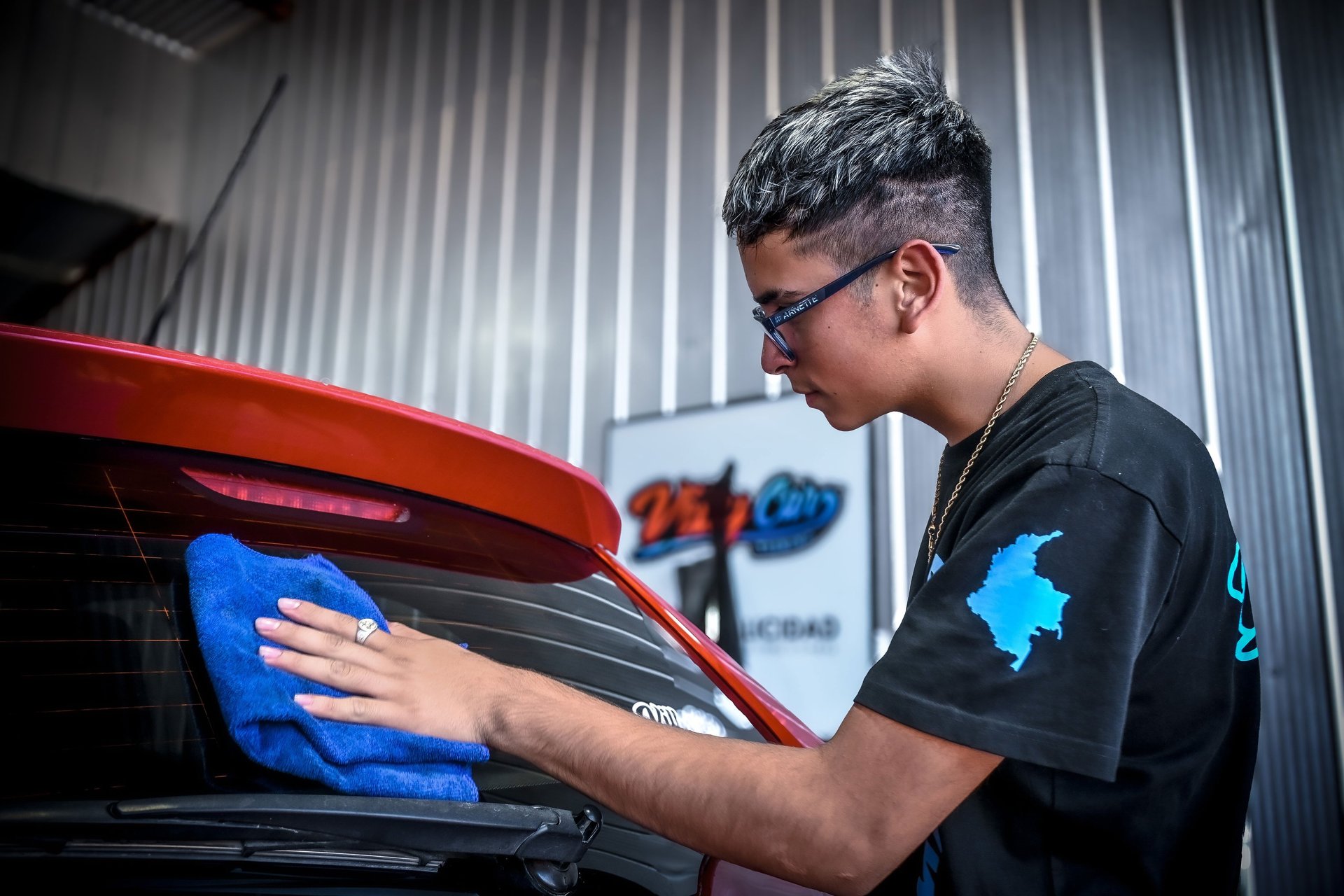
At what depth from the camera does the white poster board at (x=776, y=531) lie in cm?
431

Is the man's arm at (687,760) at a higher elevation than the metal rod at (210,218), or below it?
below

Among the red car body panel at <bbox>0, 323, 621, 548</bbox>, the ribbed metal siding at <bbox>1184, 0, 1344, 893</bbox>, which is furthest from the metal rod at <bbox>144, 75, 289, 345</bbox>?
the ribbed metal siding at <bbox>1184, 0, 1344, 893</bbox>

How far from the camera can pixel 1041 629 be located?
88 centimetres

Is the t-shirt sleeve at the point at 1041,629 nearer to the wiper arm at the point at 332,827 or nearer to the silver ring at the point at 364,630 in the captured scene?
the wiper arm at the point at 332,827

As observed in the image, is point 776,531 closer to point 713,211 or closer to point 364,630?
point 713,211

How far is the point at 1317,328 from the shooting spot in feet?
12.5

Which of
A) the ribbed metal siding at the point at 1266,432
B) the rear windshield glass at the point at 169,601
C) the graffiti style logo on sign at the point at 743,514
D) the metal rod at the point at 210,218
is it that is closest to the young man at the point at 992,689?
the rear windshield glass at the point at 169,601

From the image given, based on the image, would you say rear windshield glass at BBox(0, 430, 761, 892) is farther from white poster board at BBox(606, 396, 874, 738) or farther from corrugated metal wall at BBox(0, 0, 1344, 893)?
corrugated metal wall at BBox(0, 0, 1344, 893)

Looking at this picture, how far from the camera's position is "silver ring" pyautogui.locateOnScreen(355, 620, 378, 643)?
3.09ft

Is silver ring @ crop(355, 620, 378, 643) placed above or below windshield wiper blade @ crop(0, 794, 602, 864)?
A: above

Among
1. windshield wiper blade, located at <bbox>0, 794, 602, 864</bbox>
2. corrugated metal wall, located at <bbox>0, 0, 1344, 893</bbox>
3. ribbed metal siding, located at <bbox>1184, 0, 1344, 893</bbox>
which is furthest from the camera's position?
corrugated metal wall, located at <bbox>0, 0, 1344, 893</bbox>

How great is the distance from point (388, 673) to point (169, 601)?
0.22 meters

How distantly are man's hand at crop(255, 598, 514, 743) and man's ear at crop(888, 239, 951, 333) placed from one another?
2.18 feet

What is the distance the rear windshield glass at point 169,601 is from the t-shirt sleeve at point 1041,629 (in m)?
0.44
